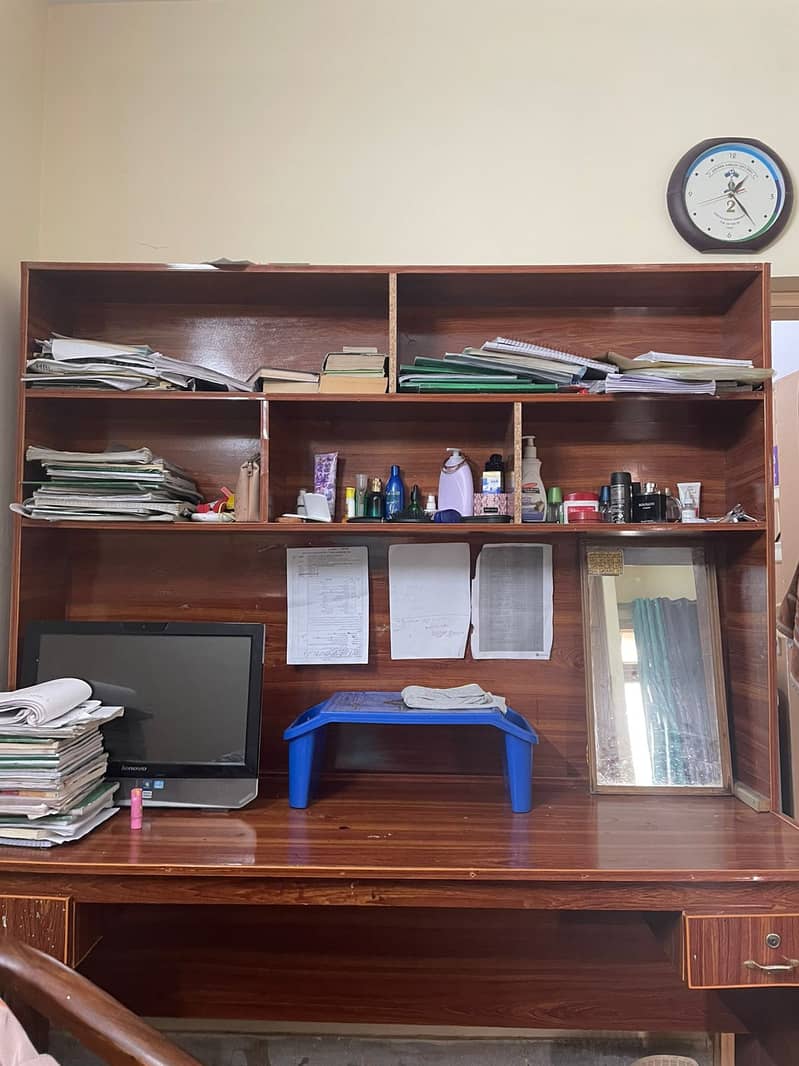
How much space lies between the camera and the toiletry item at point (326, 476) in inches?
73.7

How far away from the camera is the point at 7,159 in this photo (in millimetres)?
1830

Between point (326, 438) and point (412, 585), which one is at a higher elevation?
point (326, 438)

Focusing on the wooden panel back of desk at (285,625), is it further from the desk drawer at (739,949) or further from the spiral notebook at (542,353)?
the desk drawer at (739,949)

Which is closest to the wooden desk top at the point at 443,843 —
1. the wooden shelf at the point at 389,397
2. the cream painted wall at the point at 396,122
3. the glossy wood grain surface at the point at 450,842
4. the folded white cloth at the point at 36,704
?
the glossy wood grain surface at the point at 450,842

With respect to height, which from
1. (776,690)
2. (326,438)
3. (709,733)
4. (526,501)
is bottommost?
(709,733)

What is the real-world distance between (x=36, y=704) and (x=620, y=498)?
4.34 ft

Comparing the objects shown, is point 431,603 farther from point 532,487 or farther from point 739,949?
point 739,949

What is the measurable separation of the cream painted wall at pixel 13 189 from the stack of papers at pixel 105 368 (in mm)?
174

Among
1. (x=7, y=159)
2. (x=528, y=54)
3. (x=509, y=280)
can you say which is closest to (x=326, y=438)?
(x=509, y=280)

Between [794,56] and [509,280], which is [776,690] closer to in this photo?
[509,280]

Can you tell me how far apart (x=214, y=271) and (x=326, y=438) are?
1.56 feet

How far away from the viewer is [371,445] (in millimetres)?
1940

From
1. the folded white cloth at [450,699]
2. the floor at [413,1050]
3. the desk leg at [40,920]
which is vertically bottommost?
the floor at [413,1050]

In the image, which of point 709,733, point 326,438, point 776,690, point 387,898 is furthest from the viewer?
point 326,438
